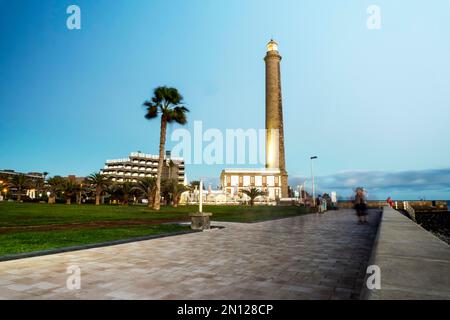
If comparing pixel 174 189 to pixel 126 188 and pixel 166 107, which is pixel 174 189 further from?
pixel 166 107

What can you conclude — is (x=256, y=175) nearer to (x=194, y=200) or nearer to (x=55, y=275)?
(x=194, y=200)

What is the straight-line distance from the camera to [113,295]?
13.0 ft

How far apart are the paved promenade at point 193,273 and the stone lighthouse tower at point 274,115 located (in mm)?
67431

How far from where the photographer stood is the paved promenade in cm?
411

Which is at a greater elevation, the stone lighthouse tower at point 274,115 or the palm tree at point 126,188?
the stone lighthouse tower at point 274,115

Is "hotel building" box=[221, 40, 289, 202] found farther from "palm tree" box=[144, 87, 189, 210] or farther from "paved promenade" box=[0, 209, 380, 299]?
"paved promenade" box=[0, 209, 380, 299]

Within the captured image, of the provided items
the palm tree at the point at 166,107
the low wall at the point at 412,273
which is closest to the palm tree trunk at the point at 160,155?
the palm tree at the point at 166,107

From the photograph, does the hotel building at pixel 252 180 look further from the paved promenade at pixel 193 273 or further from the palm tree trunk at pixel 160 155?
the paved promenade at pixel 193 273

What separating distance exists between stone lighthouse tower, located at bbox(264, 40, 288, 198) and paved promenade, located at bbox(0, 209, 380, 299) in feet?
221

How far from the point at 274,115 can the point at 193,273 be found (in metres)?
70.7

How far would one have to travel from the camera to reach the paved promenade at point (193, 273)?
4105 mm

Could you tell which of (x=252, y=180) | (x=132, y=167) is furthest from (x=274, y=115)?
(x=132, y=167)

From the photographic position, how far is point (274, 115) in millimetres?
73625
